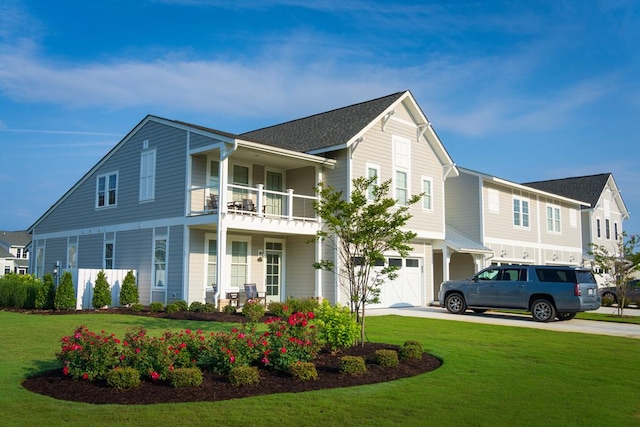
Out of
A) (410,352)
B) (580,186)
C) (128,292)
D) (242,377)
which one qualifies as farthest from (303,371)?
(580,186)

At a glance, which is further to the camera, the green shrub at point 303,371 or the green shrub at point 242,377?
the green shrub at point 303,371

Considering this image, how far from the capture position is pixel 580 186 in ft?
141

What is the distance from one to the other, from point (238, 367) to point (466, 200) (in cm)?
2344

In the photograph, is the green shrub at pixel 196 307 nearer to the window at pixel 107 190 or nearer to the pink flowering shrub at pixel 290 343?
the window at pixel 107 190

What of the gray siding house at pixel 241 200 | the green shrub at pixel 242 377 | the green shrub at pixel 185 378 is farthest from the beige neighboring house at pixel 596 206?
the green shrub at pixel 185 378

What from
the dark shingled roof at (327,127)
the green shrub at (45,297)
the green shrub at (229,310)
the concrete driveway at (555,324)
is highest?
the dark shingled roof at (327,127)

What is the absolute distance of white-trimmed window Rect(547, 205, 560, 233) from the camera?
35031 millimetres

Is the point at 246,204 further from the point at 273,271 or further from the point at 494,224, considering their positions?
the point at 494,224

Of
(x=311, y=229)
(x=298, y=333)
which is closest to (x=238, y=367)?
(x=298, y=333)

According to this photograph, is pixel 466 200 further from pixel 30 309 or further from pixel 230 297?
pixel 30 309

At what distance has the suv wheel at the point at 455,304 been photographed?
20.8 metres

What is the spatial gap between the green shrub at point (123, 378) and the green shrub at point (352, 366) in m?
3.12

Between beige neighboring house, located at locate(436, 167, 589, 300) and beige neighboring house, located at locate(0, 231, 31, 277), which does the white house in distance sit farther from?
beige neighboring house, located at locate(0, 231, 31, 277)

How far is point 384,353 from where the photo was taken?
9.48 meters
